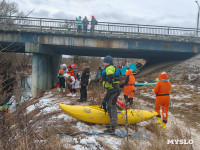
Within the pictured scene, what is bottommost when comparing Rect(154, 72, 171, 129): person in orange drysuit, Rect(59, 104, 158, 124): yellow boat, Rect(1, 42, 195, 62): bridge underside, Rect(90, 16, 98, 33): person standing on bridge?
Result: Rect(59, 104, 158, 124): yellow boat

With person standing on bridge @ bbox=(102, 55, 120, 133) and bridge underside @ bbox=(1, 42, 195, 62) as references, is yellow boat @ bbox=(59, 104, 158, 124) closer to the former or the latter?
person standing on bridge @ bbox=(102, 55, 120, 133)

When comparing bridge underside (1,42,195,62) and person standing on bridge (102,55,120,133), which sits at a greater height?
bridge underside (1,42,195,62)

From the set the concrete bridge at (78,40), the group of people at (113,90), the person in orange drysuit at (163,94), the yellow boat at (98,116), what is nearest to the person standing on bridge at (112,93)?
the group of people at (113,90)

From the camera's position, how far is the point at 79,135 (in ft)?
11.8

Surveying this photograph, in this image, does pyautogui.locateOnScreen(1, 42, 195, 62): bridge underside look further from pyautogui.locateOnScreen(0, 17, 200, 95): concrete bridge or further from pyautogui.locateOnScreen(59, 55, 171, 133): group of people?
pyautogui.locateOnScreen(59, 55, 171, 133): group of people

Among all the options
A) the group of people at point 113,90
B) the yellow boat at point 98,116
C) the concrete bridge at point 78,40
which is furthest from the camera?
the concrete bridge at point 78,40

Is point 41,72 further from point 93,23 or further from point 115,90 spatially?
point 115,90

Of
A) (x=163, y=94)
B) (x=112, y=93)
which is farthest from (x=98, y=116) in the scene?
(x=163, y=94)

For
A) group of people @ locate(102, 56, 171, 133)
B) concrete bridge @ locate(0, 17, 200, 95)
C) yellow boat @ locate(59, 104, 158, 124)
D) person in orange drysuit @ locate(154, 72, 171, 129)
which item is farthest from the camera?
concrete bridge @ locate(0, 17, 200, 95)

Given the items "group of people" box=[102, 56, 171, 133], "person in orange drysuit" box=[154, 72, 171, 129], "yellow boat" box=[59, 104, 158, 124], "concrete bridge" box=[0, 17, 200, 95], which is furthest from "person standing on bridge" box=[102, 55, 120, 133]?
"concrete bridge" box=[0, 17, 200, 95]

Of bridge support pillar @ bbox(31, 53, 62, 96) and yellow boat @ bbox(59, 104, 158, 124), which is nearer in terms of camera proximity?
yellow boat @ bbox(59, 104, 158, 124)

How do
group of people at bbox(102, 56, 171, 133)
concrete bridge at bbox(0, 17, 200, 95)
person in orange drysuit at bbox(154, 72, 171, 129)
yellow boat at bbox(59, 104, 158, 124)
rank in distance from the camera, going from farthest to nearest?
concrete bridge at bbox(0, 17, 200, 95) → person in orange drysuit at bbox(154, 72, 171, 129) → yellow boat at bbox(59, 104, 158, 124) → group of people at bbox(102, 56, 171, 133)

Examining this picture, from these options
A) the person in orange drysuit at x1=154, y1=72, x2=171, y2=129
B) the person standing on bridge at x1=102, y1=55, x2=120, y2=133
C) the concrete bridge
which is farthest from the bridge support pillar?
the person in orange drysuit at x1=154, y1=72, x2=171, y2=129

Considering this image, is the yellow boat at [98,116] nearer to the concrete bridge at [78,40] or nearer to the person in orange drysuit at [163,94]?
the person in orange drysuit at [163,94]
